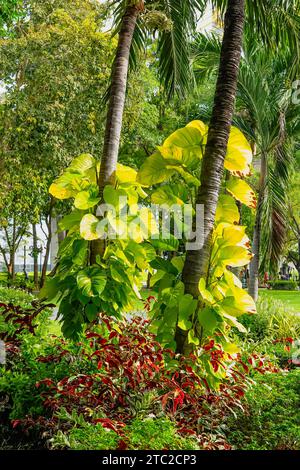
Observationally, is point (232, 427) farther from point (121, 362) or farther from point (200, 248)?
point (200, 248)

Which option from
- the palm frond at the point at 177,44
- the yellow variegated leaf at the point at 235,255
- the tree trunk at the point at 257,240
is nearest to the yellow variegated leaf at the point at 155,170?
the yellow variegated leaf at the point at 235,255

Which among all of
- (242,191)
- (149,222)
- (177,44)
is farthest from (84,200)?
(177,44)

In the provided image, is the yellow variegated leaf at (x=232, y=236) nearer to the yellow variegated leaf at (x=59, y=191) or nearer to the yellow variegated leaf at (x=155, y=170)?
the yellow variegated leaf at (x=155, y=170)

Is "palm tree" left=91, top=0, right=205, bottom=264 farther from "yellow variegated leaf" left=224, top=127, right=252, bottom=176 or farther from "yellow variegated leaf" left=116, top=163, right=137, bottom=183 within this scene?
"yellow variegated leaf" left=224, top=127, right=252, bottom=176

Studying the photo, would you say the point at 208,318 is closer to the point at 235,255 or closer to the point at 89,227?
the point at 235,255

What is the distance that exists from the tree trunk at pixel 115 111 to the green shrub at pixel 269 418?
82.0 inches

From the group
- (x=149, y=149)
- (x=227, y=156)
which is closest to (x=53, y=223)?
(x=149, y=149)

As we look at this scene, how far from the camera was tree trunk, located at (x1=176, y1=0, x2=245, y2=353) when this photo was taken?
4.11 m

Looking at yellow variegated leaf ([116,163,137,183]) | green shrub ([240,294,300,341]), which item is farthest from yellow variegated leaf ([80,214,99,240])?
green shrub ([240,294,300,341])

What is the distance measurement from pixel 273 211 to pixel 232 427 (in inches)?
306

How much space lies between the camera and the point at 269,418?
367cm

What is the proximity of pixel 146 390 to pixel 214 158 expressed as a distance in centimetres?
178

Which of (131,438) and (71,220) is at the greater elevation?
(71,220)

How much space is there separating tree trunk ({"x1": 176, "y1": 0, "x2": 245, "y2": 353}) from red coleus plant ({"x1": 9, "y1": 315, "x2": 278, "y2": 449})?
34 centimetres
